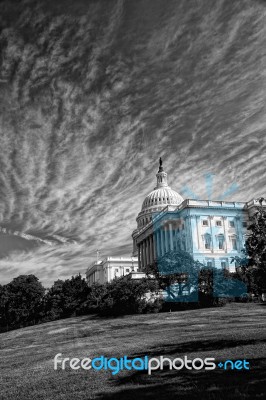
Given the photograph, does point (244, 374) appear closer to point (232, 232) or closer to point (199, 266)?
A: point (199, 266)

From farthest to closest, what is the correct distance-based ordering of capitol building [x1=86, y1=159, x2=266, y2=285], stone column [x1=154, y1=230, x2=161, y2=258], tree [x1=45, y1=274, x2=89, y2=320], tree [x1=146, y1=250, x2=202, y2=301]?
stone column [x1=154, y1=230, x2=161, y2=258], capitol building [x1=86, y1=159, x2=266, y2=285], tree [x1=45, y1=274, x2=89, y2=320], tree [x1=146, y1=250, x2=202, y2=301]

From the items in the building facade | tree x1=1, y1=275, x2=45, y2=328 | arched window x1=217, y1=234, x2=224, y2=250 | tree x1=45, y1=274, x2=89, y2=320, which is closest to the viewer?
tree x1=45, y1=274, x2=89, y2=320

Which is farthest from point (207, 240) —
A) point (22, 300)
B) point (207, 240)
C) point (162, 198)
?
point (162, 198)

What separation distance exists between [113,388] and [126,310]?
154 feet

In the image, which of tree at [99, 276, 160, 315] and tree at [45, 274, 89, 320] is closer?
tree at [99, 276, 160, 315]

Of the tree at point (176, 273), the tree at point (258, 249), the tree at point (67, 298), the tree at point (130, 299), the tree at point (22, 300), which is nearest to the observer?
the tree at point (258, 249)

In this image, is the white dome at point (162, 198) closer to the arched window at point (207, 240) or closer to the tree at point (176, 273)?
the arched window at point (207, 240)

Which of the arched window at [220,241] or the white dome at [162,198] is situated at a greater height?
the white dome at [162,198]

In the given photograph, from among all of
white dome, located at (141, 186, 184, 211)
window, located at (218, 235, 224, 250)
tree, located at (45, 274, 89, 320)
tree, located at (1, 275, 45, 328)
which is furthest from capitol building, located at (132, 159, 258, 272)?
white dome, located at (141, 186, 184, 211)

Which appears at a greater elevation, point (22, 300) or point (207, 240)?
point (207, 240)

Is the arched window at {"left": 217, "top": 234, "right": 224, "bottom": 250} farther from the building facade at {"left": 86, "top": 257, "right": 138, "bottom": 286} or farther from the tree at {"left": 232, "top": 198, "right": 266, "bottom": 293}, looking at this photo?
the tree at {"left": 232, "top": 198, "right": 266, "bottom": 293}

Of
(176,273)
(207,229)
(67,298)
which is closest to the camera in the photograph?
(176,273)

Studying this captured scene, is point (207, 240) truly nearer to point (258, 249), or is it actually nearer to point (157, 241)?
point (157, 241)

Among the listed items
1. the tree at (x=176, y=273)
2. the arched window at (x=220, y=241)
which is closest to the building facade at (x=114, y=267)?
the arched window at (x=220, y=241)
